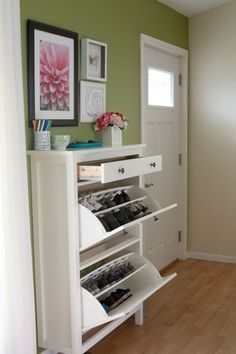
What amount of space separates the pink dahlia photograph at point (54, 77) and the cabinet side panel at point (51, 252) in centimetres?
41

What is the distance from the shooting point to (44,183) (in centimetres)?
252

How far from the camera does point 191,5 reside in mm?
4195

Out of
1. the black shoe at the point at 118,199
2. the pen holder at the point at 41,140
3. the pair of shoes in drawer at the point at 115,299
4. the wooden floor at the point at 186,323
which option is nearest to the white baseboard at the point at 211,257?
the wooden floor at the point at 186,323

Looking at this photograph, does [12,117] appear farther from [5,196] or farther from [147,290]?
[147,290]

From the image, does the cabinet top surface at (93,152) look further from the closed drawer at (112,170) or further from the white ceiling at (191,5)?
the white ceiling at (191,5)

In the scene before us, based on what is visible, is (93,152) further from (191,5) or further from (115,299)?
(191,5)

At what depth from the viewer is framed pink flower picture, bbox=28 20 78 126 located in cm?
253

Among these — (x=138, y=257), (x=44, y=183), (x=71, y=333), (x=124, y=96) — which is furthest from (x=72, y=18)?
(x=71, y=333)

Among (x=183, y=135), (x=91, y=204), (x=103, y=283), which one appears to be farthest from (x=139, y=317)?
(x=183, y=135)

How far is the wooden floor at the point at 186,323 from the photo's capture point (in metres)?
2.94

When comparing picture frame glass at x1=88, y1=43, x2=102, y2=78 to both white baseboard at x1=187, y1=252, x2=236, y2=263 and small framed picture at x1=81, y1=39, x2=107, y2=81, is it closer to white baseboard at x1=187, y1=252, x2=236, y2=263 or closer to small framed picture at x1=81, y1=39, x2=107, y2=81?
small framed picture at x1=81, y1=39, x2=107, y2=81

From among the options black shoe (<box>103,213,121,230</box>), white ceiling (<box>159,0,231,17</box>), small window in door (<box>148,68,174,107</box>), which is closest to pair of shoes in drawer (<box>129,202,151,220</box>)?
black shoe (<box>103,213,121,230</box>)

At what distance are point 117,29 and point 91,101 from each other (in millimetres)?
697

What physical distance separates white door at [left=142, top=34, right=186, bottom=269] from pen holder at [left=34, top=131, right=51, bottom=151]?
1.52m
